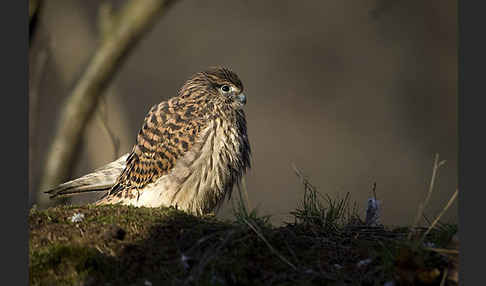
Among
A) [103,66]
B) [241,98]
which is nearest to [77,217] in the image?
[103,66]

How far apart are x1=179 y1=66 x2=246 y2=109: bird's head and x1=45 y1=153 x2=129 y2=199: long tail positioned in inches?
29.6

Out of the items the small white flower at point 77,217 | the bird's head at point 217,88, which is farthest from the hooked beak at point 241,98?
the small white flower at point 77,217

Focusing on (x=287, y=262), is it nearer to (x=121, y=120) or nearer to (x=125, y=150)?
(x=125, y=150)

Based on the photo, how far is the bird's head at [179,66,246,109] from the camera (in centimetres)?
397

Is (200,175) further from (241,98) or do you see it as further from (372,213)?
(372,213)

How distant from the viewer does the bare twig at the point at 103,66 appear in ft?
11.1

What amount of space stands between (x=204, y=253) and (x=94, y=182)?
2041 millimetres

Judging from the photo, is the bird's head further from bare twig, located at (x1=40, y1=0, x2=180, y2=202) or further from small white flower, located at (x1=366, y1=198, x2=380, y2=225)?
small white flower, located at (x1=366, y1=198, x2=380, y2=225)

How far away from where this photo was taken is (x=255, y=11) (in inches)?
341

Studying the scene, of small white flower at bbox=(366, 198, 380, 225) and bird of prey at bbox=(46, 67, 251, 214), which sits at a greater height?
bird of prey at bbox=(46, 67, 251, 214)

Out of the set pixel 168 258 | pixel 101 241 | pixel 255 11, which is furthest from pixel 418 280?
pixel 255 11

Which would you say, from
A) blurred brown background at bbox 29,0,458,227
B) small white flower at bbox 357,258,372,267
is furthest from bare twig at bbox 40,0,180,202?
blurred brown background at bbox 29,0,458,227

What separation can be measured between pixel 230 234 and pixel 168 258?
26cm

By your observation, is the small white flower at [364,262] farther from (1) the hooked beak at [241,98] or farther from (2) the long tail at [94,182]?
(2) the long tail at [94,182]
